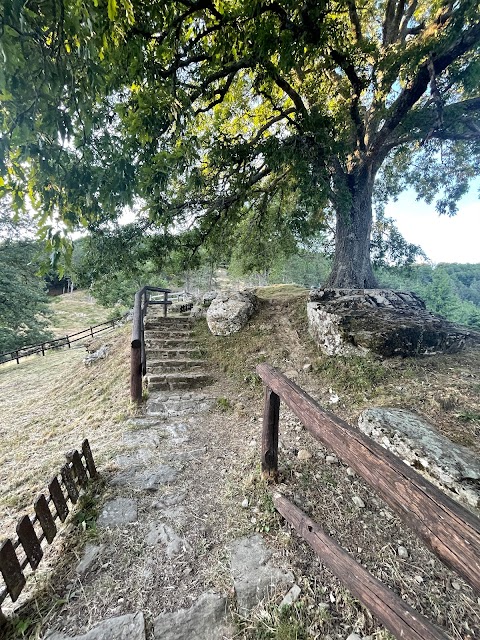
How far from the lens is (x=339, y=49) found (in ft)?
14.8

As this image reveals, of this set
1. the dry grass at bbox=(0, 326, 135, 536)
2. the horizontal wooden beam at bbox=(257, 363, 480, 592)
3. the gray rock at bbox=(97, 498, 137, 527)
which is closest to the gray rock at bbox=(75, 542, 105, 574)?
the gray rock at bbox=(97, 498, 137, 527)

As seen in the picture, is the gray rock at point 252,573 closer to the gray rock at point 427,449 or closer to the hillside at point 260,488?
the hillside at point 260,488

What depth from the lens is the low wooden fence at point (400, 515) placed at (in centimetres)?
112

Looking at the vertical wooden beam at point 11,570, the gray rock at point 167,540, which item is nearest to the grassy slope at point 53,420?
the vertical wooden beam at point 11,570

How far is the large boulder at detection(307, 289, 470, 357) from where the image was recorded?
4.88 m

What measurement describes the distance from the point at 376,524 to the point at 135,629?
6.25 feet

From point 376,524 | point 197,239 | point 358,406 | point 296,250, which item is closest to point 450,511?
point 376,524

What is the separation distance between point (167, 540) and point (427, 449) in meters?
2.59

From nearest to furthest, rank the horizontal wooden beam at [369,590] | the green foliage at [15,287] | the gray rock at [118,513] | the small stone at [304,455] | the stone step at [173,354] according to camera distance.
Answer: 1. the horizontal wooden beam at [369,590]
2. the gray rock at [118,513]
3. the small stone at [304,455]
4. the stone step at [173,354]
5. the green foliage at [15,287]

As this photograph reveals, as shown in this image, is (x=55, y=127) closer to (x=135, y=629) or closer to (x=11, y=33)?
(x=11, y=33)

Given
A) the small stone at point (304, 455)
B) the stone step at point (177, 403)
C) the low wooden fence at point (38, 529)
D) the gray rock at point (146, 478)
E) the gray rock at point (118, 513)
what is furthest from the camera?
the stone step at point (177, 403)

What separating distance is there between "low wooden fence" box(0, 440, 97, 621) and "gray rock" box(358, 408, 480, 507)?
3121mm

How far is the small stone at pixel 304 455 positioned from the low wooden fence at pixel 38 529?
2.24 m

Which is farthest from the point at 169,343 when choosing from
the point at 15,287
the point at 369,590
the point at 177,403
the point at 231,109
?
the point at 15,287
